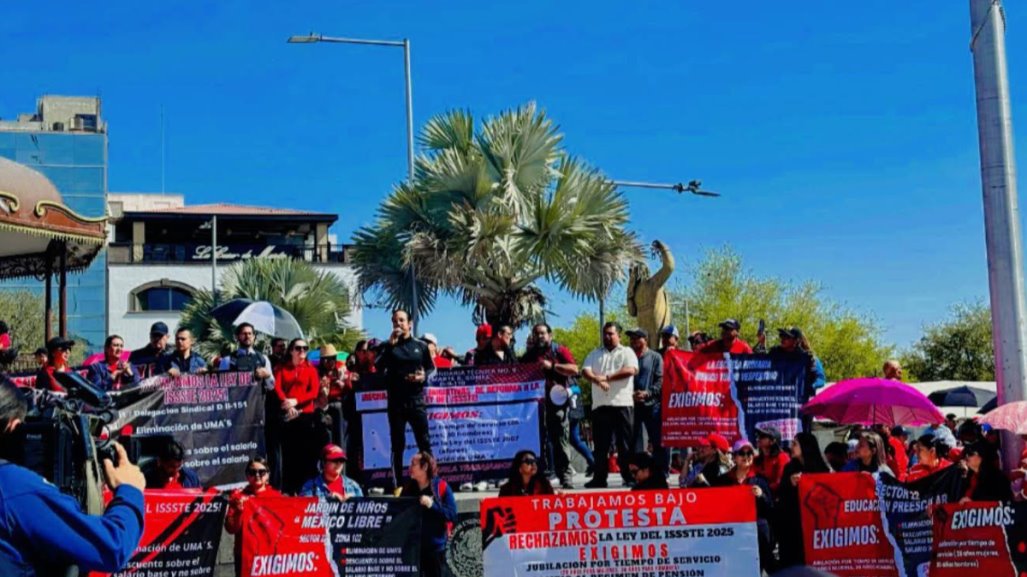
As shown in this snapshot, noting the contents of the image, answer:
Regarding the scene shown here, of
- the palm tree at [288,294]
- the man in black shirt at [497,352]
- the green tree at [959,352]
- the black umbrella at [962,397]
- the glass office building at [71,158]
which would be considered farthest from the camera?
the glass office building at [71,158]

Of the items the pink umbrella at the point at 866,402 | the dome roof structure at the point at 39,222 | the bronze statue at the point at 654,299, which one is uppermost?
A: the dome roof structure at the point at 39,222

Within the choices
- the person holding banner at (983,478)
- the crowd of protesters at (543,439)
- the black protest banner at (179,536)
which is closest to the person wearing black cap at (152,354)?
the crowd of protesters at (543,439)

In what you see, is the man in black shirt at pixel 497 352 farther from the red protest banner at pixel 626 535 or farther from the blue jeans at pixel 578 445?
the red protest banner at pixel 626 535

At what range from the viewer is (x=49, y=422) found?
4.50 metres

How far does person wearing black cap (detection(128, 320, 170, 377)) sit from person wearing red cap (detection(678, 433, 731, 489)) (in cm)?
534

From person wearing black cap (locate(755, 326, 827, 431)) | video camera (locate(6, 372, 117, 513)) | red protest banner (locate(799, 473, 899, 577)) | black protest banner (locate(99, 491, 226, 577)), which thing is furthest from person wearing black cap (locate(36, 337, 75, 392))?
video camera (locate(6, 372, 117, 513))

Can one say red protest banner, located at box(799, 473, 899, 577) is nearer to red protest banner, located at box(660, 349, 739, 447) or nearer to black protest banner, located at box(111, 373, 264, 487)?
red protest banner, located at box(660, 349, 739, 447)

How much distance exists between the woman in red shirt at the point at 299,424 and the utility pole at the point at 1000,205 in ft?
21.4

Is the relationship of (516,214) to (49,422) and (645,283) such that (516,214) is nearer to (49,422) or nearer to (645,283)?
(645,283)

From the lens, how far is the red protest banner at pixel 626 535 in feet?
33.4

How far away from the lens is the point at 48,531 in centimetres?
393

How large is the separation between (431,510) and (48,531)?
22.6 feet

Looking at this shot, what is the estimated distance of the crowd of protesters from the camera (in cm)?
1088

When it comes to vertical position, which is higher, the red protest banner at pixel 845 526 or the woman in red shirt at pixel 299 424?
the woman in red shirt at pixel 299 424
